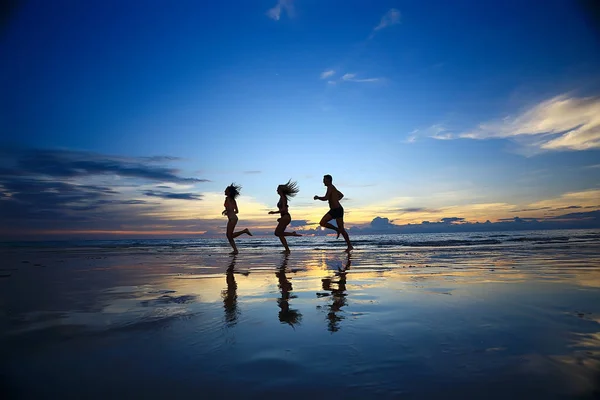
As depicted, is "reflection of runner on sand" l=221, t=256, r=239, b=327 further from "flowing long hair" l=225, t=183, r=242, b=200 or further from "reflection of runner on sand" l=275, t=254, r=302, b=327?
"flowing long hair" l=225, t=183, r=242, b=200

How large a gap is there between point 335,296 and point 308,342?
1561mm

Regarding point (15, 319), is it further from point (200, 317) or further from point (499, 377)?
point (499, 377)

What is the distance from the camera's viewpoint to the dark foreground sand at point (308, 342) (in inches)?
60.1

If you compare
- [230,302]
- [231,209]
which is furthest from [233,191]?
[230,302]

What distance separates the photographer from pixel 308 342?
2131mm

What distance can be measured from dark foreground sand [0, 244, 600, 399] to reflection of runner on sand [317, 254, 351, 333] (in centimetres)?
2

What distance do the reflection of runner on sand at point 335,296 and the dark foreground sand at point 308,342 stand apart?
0.02 metres

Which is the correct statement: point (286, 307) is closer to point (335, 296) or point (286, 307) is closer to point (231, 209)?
point (335, 296)

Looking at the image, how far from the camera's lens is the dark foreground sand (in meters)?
1.53

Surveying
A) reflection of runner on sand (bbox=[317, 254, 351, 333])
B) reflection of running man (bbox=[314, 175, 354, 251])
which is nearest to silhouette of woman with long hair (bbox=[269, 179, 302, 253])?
reflection of running man (bbox=[314, 175, 354, 251])

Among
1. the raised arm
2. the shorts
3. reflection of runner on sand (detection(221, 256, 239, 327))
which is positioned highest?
the raised arm

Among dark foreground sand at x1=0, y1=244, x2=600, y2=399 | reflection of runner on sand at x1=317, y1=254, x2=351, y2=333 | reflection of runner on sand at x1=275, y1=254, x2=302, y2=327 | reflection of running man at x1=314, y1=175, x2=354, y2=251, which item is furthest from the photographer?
reflection of running man at x1=314, y1=175, x2=354, y2=251

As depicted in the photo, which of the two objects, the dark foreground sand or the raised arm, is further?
the raised arm

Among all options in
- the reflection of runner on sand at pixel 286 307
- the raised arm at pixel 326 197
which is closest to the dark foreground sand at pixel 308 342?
the reflection of runner on sand at pixel 286 307
